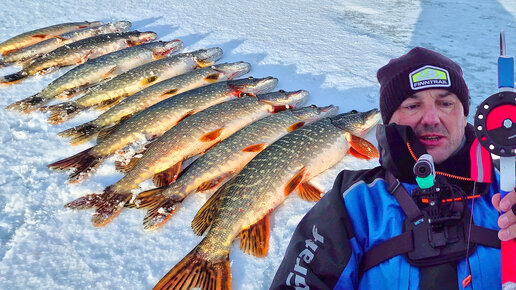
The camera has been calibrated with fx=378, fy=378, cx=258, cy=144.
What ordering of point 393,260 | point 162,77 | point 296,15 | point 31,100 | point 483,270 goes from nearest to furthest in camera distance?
point 483,270 → point 393,260 → point 31,100 → point 162,77 → point 296,15

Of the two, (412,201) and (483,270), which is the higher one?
(412,201)

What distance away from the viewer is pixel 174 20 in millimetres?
5723

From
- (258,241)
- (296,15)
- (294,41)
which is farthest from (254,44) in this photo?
(258,241)

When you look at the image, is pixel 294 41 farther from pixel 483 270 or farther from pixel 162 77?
pixel 483 270

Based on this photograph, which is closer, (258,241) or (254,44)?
(258,241)

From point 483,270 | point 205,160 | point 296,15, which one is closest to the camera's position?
point 483,270

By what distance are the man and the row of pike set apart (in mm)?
563

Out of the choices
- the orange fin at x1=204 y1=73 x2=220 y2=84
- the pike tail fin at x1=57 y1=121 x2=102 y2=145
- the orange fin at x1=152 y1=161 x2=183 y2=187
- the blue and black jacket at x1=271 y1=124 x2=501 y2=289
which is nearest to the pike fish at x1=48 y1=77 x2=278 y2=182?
the pike tail fin at x1=57 y1=121 x2=102 y2=145

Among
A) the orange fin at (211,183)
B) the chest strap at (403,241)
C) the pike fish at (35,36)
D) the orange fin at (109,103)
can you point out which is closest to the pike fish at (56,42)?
the pike fish at (35,36)

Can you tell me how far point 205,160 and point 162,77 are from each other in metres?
1.67

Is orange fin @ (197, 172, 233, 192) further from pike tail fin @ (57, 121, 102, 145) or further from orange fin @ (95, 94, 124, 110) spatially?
orange fin @ (95, 94, 124, 110)

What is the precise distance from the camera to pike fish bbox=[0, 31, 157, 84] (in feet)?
13.9

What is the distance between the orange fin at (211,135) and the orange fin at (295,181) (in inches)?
31.6

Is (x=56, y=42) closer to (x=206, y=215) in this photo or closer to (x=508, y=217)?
(x=206, y=215)
